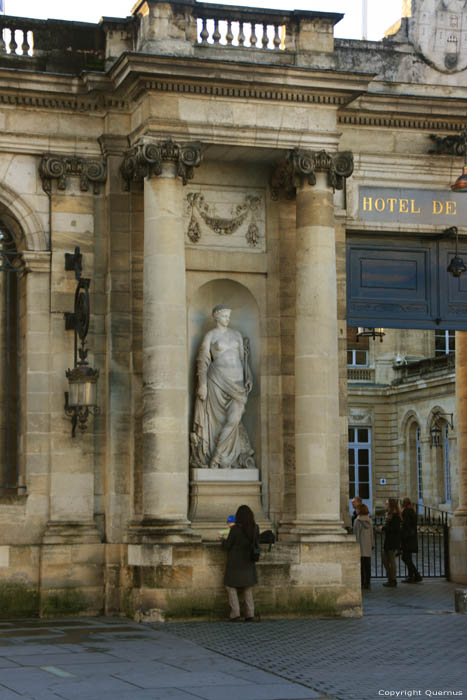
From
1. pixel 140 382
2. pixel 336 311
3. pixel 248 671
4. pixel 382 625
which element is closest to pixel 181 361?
pixel 140 382

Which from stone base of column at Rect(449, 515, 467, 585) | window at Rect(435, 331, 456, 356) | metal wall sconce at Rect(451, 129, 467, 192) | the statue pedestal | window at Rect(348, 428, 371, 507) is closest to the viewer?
the statue pedestal

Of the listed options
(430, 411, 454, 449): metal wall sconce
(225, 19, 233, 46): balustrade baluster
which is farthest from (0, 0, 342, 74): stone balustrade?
(430, 411, 454, 449): metal wall sconce

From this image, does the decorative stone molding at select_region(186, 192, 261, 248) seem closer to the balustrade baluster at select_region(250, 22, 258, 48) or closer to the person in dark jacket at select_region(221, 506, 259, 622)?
the balustrade baluster at select_region(250, 22, 258, 48)

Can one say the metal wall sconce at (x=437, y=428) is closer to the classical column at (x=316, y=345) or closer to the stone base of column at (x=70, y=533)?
the classical column at (x=316, y=345)

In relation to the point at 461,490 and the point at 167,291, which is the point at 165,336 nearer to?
the point at 167,291

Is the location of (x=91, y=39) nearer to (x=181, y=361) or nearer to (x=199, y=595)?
(x=181, y=361)

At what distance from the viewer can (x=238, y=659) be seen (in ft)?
44.5

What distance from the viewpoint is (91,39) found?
744 inches

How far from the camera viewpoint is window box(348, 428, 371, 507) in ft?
154

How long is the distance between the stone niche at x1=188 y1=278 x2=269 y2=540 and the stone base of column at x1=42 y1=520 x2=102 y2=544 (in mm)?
1379

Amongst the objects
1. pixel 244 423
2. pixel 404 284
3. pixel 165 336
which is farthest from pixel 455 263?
pixel 165 336

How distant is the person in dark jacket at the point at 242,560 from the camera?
16828mm

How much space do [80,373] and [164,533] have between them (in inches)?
97.2

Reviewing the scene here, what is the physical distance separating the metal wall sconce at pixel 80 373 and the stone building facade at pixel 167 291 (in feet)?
0.37
